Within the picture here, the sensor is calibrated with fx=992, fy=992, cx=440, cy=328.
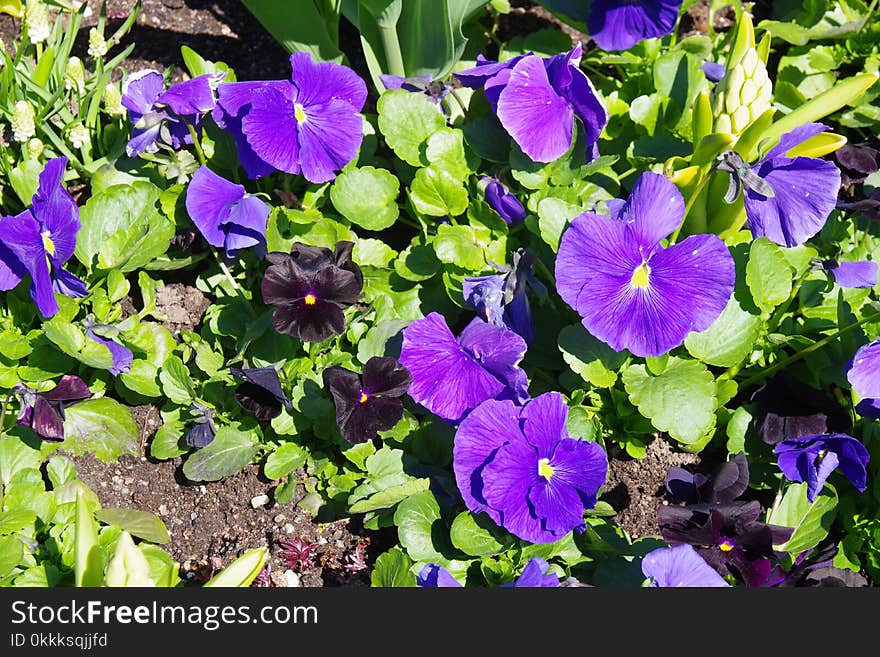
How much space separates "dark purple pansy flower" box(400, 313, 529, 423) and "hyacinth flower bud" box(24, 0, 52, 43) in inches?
47.6

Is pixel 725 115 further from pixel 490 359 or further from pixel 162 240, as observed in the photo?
pixel 162 240

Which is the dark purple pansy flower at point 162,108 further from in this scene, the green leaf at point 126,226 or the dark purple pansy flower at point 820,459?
the dark purple pansy flower at point 820,459

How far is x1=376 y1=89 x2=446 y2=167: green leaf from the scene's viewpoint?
2.45 metres

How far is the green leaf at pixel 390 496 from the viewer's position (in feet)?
7.00

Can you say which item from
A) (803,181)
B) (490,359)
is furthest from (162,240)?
(803,181)

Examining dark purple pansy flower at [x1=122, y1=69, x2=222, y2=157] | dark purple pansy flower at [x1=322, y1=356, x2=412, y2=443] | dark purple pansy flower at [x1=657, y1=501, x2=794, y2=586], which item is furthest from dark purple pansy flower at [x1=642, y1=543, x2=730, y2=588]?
dark purple pansy flower at [x1=122, y1=69, x2=222, y2=157]

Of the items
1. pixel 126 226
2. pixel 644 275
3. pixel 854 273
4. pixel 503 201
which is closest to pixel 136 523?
pixel 126 226

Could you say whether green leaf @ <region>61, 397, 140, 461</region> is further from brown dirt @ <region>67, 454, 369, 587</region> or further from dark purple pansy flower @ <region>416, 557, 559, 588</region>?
dark purple pansy flower @ <region>416, 557, 559, 588</region>

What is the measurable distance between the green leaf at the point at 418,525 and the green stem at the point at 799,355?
0.81 metres

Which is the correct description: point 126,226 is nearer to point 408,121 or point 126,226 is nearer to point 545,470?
point 408,121

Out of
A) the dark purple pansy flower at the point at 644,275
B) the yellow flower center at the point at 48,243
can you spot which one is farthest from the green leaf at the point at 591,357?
the yellow flower center at the point at 48,243

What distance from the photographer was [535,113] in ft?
7.57

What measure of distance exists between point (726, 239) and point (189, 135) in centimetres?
136

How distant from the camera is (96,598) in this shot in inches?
71.7
